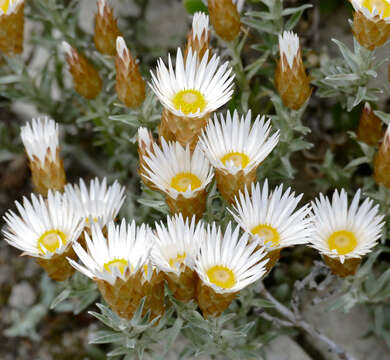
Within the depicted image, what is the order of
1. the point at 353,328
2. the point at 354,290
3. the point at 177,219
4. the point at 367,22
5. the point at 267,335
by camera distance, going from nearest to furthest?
the point at 177,219
the point at 367,22
the point at 354,290
the point at 267,335
the point at 353,328

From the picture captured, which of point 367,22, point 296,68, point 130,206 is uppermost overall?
point 367,22

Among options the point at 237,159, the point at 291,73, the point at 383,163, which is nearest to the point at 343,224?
the point at 383,163

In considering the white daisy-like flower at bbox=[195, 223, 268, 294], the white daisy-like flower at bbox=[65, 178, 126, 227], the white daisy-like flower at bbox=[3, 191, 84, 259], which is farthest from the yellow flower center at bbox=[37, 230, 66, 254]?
the white daisy-like flower at bbox=[195, 223, 268, 294]

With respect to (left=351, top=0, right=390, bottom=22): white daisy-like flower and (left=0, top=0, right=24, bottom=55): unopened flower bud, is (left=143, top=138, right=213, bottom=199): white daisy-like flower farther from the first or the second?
(left=0, top=0, right=24, bottom=55): unopened flower bud

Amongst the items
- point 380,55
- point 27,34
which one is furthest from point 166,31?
point 380,55

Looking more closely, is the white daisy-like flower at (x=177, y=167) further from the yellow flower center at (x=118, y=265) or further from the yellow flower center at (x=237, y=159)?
the yellow flower center at (x=118, y=265)

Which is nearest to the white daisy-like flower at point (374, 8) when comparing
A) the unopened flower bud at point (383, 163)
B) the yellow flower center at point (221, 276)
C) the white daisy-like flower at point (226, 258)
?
the unopened flower bud at point (383, 163)

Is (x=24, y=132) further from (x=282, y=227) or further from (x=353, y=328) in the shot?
(x=353, y=328)

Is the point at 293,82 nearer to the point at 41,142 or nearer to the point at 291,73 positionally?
the point at 291,73
